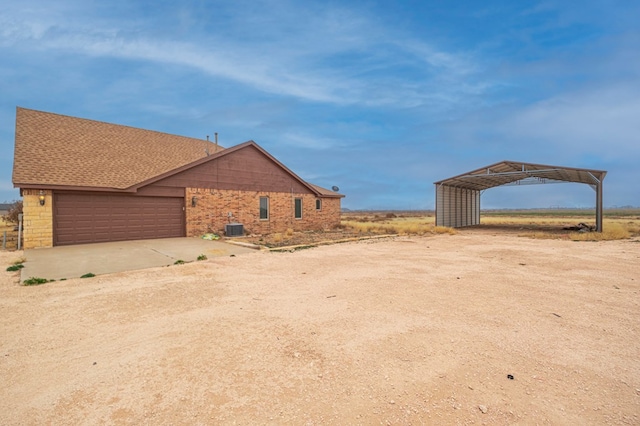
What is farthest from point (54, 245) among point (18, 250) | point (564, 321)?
point (564, 321)

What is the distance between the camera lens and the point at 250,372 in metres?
3.43

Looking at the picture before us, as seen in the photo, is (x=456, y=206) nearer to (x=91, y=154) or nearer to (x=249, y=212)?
(x=249, y=212)

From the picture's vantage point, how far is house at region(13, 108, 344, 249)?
13.7 metres

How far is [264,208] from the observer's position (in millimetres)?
20797

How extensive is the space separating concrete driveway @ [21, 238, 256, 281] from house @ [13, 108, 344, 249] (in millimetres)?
1376

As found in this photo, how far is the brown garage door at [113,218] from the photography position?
13.9 meters

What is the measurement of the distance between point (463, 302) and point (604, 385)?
267 centimetres

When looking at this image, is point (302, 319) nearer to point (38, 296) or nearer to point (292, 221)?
point (38, 296)

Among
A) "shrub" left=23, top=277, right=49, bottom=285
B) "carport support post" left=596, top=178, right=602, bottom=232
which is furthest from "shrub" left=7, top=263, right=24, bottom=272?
"carport support post" left=596, top=178, right=602, bottom=232

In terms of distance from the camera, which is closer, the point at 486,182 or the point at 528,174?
the point at 528,174

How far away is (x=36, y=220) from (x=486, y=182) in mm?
31474

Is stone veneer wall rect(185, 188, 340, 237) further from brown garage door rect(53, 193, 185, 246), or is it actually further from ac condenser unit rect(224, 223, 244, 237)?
brown garage door rect(53, 193, 185, 246)

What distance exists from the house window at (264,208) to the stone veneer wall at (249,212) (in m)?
0.21

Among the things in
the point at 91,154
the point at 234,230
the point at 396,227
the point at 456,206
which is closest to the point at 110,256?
the point at 234,230
